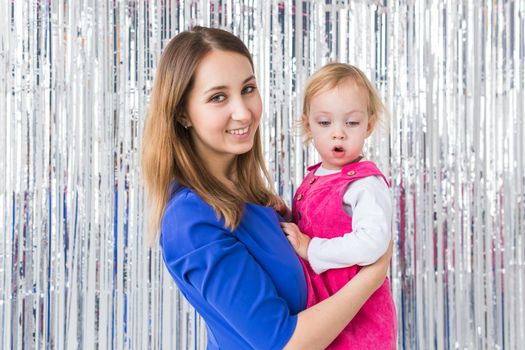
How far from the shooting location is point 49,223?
76.8 inches

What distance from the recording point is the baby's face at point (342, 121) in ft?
4.21

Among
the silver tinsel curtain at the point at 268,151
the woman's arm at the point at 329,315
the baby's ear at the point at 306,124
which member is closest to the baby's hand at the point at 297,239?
the woman's arm at the point at 329,315

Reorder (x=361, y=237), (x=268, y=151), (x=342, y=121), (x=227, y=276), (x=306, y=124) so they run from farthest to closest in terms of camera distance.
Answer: (x=268, y=151) < (x=306, y=124) < (x=342, y=121) < (x=361, y=237) < (x=227, y=276)

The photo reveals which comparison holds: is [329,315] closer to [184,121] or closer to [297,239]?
[297,239]

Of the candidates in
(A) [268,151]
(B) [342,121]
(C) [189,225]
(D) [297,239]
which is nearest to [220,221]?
(C) [189,225]

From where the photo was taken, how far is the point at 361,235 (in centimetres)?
114

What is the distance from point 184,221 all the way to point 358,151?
0.43 meters

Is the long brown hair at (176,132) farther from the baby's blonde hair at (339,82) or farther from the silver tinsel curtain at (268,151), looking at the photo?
the silver tinsel curtain at (268,151)

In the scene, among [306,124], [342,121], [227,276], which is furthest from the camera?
[306,124]

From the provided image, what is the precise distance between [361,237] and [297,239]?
0.13 m

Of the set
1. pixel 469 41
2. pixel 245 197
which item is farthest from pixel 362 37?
pixel 245 197

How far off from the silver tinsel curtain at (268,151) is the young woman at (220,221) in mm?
797

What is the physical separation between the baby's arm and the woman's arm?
0.04 metres

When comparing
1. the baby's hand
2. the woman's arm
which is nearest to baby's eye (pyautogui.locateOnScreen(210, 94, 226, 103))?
the baby's hand
